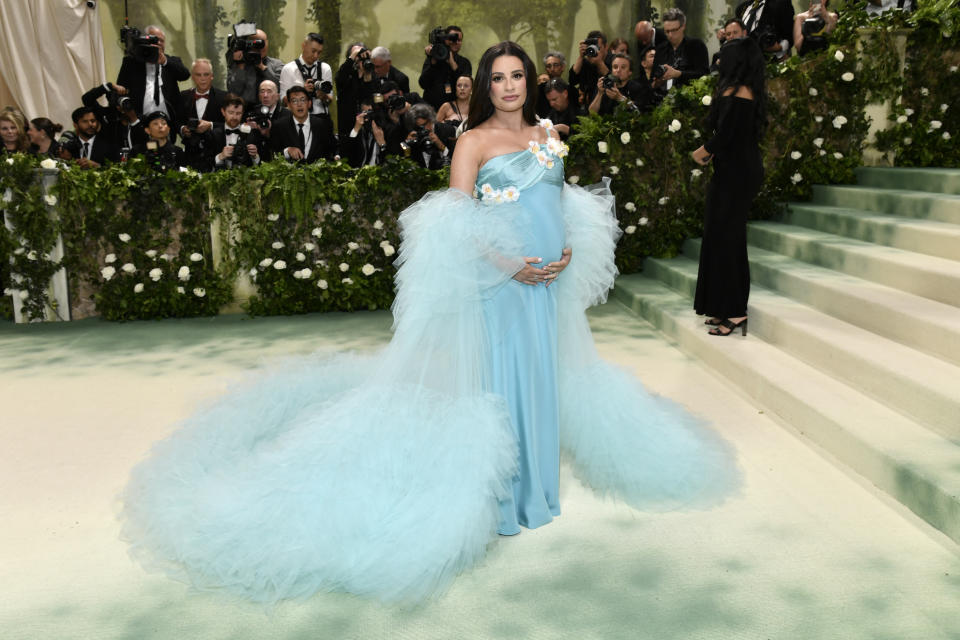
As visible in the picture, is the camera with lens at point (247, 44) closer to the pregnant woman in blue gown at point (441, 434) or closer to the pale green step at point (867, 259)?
the pale green step at point (867, 259)

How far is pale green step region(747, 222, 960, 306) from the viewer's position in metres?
4.59

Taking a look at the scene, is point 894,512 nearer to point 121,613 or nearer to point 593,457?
point 593,457

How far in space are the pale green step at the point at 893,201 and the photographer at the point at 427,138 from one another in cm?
335

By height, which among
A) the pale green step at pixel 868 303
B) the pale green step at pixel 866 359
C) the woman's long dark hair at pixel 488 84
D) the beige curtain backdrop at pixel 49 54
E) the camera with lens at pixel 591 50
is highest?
the beige curtain backdrop at pixel 49 54

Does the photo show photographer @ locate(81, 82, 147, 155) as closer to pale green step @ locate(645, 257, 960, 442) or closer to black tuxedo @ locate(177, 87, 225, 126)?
black tuxedo @ locate(177, 87, 225, 126)

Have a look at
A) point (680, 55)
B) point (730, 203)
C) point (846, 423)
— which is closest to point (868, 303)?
point (730, 203)

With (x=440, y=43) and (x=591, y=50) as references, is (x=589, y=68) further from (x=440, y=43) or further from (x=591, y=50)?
(x=440, y=43)

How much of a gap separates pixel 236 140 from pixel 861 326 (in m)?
5.45

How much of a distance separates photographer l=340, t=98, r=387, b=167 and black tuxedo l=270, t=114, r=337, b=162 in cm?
16

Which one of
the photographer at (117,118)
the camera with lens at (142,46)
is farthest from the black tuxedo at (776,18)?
the photographer at (117,118)

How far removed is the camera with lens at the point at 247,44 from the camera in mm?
8445

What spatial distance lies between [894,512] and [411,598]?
1934 millimetres

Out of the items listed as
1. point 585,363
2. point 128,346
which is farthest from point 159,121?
point 585,363

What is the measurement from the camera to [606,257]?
3303mm
